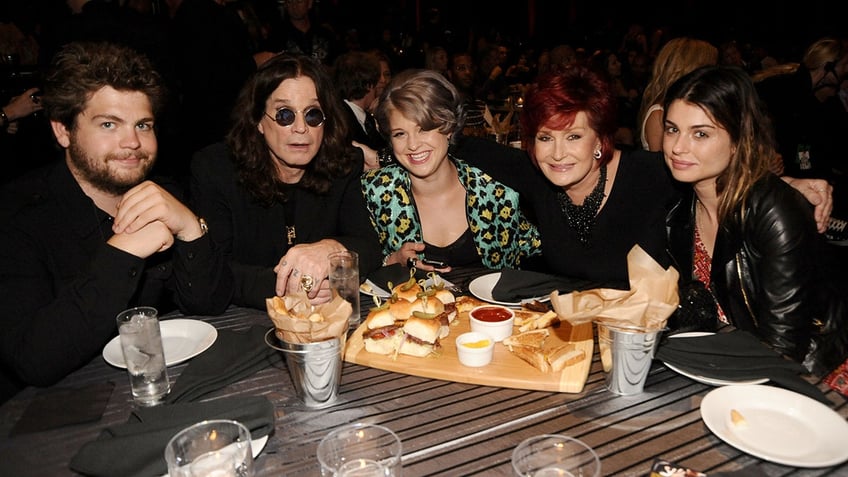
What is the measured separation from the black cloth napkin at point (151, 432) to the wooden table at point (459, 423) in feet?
0.23

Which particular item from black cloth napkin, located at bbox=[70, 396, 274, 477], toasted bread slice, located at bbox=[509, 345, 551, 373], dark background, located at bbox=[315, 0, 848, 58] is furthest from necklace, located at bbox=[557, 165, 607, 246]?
dark background, located at bbox=[315, 0, 848, 58]

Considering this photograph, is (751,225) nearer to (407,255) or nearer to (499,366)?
(499,366)

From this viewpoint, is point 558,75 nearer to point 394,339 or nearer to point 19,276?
point 394,339

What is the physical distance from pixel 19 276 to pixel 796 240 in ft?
9.85

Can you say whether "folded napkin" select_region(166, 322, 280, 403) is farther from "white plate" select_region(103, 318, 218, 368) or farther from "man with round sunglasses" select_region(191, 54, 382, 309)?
"man with round sunglasses" select_region(191, 54, 382, 309)

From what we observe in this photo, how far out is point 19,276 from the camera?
1.99m

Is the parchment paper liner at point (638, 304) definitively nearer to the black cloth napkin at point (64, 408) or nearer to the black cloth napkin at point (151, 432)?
the black cloth napkin at point (151, 432)

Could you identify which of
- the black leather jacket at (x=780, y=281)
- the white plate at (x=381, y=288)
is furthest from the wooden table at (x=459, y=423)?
the black leather jacket at (x=780, y=281)

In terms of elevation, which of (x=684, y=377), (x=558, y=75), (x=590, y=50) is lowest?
(x=684, y=377)

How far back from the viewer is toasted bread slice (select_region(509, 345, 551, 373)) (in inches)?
68.1

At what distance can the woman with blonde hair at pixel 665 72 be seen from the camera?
4559mm

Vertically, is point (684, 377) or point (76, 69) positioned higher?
point (76, 69)

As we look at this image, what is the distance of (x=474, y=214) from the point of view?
11.3 feet

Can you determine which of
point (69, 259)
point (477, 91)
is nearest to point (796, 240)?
point (69, 259)
